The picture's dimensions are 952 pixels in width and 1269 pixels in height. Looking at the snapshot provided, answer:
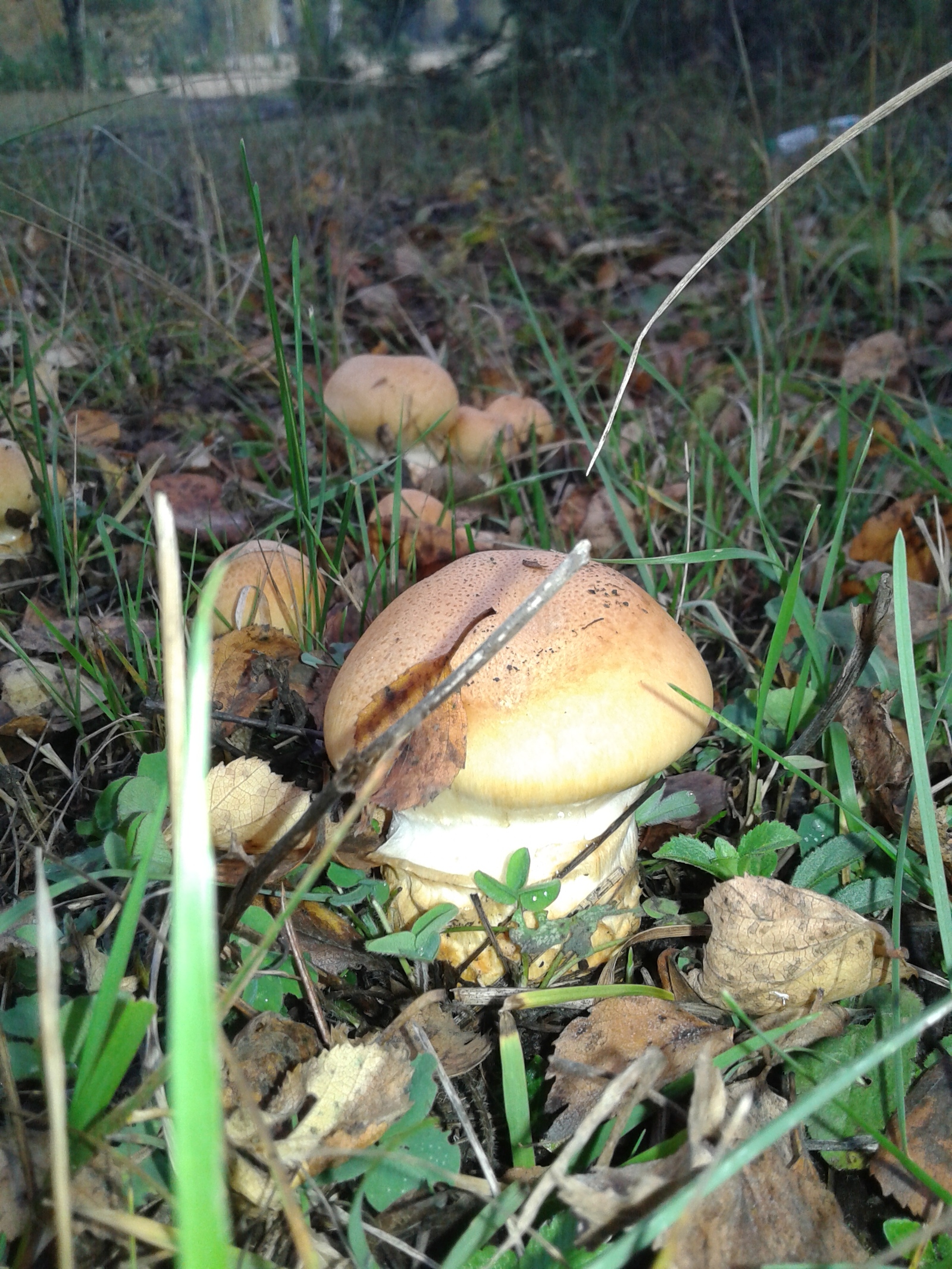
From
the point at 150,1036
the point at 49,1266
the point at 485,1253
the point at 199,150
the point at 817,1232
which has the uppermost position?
the point at 199,150

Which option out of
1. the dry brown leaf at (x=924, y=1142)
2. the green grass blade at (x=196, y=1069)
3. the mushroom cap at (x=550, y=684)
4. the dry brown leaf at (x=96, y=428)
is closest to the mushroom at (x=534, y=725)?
the mushroom cap at (x=550, y=684)

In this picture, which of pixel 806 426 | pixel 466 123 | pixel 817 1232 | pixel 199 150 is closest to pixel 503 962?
pixel 817 1232

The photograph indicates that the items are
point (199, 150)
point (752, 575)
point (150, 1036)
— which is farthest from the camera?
point (199, 150)

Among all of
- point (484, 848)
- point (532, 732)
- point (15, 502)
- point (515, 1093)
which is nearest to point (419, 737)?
point (532, 732)

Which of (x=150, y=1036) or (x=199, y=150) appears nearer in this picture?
(x=150, y=1036)

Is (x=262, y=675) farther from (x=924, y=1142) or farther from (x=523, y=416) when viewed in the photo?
(x=523, y=416)

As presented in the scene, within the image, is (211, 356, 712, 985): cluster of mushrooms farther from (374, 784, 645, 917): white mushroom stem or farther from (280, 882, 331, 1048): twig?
(280, 882, 331, 1048): twig

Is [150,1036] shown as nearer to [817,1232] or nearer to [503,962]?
[503,962]
